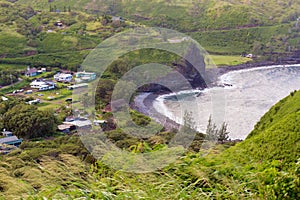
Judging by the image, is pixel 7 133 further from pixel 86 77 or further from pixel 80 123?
pixel 86 77

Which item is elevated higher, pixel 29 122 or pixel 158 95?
pixel 29 122

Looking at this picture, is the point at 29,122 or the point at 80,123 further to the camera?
the point at 29,122

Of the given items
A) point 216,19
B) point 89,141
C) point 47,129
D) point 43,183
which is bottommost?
point 47,129

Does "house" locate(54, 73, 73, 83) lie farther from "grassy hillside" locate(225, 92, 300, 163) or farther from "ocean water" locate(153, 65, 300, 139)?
"grassy hillside" locate(225, 92, 300, 163)

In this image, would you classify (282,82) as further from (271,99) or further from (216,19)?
(216,19)

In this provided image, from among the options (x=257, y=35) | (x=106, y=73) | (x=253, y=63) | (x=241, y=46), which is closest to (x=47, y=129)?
(x=106, y=73)

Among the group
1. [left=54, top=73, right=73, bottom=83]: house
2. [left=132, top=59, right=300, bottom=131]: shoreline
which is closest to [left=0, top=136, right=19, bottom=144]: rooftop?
[left=132, top=59, right=300, bottom=131]: shoreline

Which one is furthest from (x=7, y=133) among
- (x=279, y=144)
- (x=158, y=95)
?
(x=158, y=95)
